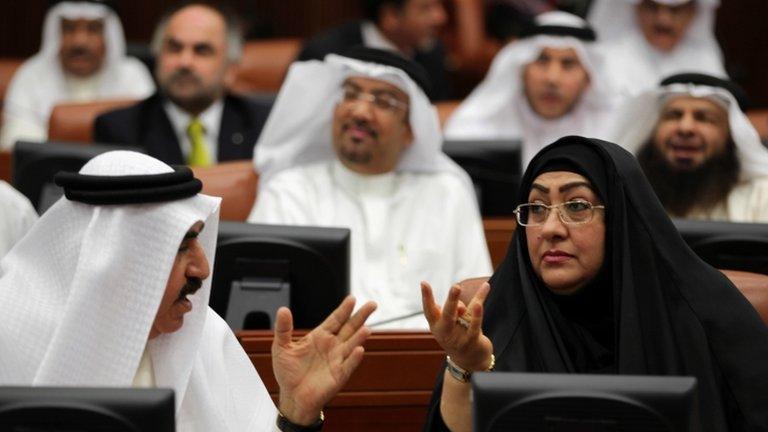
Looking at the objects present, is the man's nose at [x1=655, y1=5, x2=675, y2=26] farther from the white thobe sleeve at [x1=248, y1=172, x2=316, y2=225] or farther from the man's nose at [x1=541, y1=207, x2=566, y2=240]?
the man's nose at [x1=541, y1=207, x2=566, y2=240]

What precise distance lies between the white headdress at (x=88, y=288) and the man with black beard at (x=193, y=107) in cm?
319

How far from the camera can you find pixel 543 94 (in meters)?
6.69

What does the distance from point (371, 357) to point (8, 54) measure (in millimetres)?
6552

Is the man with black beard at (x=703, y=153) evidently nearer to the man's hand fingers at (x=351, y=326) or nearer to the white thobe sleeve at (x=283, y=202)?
the white thobe sleeve at (x=283, y=202)

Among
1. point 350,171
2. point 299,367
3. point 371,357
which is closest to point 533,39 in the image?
point 350,171

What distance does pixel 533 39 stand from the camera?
273 inches

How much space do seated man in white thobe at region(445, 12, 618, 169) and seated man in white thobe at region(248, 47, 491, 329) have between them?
54.4 inches

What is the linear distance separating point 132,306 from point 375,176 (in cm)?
250

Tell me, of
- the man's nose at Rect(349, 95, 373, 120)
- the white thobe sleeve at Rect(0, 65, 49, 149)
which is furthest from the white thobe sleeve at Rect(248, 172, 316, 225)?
the white thobe sleeve at Rect(0, 65, 49, 149)

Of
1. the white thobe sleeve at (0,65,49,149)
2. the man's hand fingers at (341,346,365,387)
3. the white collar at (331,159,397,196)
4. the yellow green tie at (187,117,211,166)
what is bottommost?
the white thobe sleeve at (0,65,49,149)

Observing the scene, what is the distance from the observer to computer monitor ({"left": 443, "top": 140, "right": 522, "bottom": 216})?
17.9 ft

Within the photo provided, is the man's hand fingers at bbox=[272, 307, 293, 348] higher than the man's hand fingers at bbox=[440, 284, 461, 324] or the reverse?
the reverse

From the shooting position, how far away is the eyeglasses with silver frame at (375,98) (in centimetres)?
522

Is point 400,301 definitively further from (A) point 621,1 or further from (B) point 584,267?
(A) point 621,1
